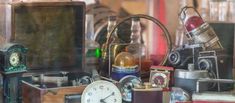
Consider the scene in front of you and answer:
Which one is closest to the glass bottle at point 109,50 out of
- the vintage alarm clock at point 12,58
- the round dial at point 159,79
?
the round dial at point 159,79

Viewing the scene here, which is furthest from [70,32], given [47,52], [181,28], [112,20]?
[181,28]

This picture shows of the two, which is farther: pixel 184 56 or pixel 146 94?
pixel 184 56

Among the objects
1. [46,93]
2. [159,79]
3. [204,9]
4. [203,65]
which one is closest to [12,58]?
[46,93]

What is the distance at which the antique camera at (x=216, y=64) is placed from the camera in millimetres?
1038

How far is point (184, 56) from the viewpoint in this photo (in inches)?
42.3

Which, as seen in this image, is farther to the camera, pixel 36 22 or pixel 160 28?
pixel 160 28

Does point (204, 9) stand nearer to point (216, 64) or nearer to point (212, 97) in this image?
point (216, 64)

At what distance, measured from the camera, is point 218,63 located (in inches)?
41.8

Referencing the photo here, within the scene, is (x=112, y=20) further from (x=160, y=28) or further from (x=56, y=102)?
(x=56, y=102)

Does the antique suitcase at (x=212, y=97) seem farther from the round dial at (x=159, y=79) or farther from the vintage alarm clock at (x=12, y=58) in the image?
the vintage alarm clock at (x=12, y=58)

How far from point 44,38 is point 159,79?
1.04 feet

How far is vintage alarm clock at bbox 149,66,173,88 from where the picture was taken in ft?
3.35

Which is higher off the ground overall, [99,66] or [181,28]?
[181,28]

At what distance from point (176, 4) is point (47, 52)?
431 millimetres
